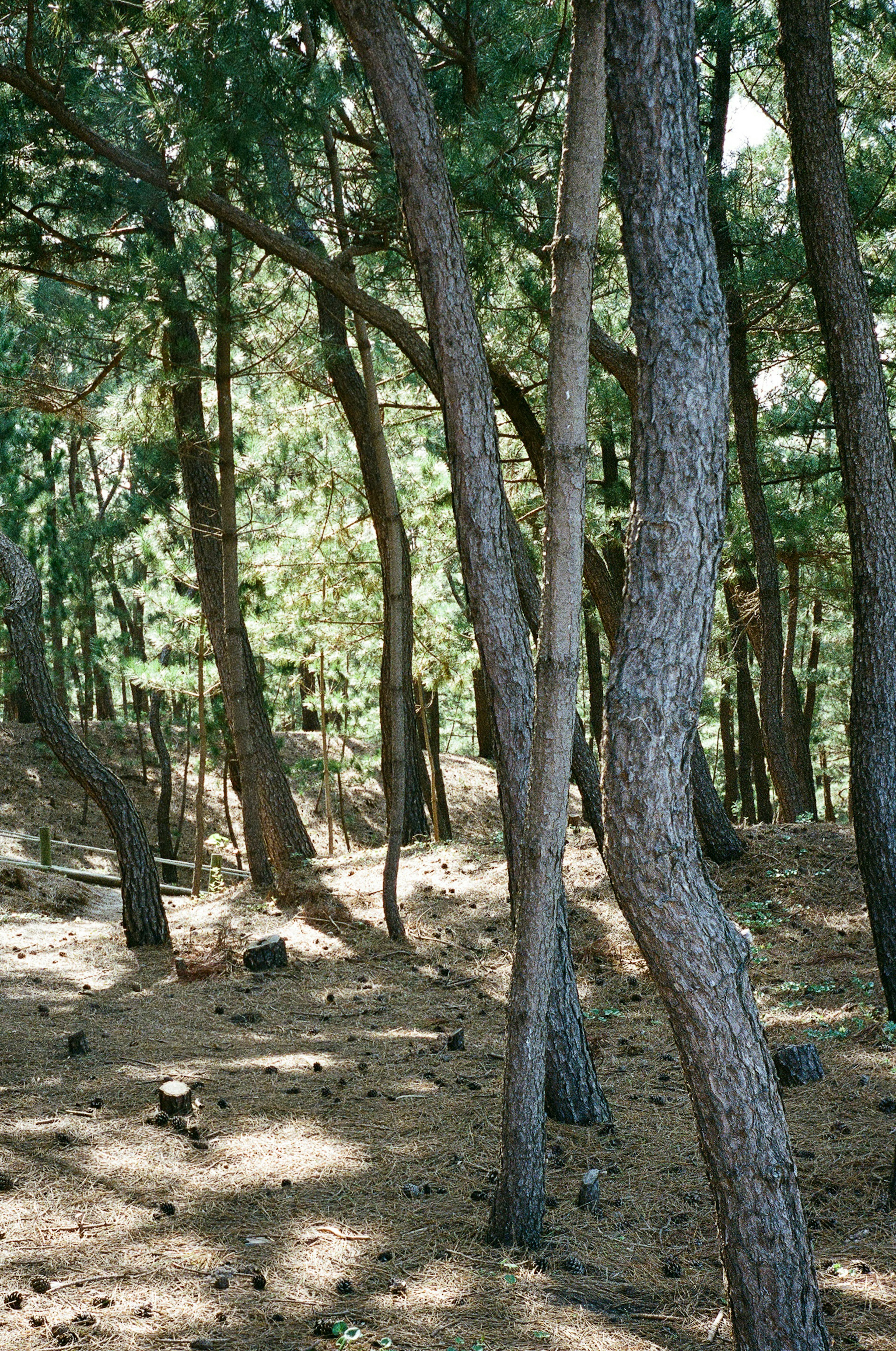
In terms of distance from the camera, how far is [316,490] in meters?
10.2

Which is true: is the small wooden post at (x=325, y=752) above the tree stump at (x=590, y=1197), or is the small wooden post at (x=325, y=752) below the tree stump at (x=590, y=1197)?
above

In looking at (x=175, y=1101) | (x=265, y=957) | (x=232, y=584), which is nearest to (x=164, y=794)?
(x=232, y=584)

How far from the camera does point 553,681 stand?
322 cm

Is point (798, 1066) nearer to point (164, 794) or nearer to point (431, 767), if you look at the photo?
point (431, 767)

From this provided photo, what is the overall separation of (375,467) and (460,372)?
4.84 m

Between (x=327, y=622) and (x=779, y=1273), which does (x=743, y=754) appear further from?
(x=779, y=1273)

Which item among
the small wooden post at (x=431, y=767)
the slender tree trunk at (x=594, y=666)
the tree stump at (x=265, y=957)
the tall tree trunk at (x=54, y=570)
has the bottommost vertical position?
the tree stump at (x=265, y=957)

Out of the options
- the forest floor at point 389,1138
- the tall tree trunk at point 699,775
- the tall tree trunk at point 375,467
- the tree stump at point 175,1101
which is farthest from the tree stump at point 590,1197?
the tall tree trunk at point 375,467

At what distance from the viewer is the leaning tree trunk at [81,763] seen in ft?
24.5

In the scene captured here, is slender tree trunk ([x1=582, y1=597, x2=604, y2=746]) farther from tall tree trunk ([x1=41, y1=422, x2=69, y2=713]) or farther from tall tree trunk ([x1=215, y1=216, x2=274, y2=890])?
tall tree trunk ([x1=41, y1=422, x2=69, y2=713])

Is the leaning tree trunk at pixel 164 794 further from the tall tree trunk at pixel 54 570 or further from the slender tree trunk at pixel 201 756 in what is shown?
the slender tree trunk at pixel 201 756

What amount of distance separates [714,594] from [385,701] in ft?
24.7

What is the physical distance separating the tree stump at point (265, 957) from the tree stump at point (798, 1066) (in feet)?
12.1

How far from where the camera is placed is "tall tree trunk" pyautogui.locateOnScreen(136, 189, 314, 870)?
27.9 ft
